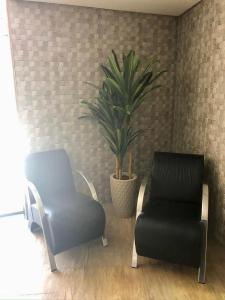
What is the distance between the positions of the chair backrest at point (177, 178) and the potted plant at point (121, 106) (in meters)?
0.44

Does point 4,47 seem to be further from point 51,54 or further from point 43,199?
point 43,199

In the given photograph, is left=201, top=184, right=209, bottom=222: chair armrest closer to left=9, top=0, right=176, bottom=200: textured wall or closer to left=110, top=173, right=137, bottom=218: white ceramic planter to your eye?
left=110, top=173, right=137, bottom=218: white ceramic planter

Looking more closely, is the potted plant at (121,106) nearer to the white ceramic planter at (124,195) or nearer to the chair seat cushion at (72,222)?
the white ceramic planter at (124,195)

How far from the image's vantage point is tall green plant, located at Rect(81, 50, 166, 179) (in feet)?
9.46

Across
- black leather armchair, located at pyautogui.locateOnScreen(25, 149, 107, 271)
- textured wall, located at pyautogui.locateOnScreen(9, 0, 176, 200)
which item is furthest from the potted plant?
black leather armchair, located at pyautogui.locateOnScreen(25, 149, 107, 271)

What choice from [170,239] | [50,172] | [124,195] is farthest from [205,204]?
[50,172]

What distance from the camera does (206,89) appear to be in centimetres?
287

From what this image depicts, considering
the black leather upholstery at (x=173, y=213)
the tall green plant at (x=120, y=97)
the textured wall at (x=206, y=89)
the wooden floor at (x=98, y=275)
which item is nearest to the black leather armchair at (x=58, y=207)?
the wooden floor at (x=98, y=275)

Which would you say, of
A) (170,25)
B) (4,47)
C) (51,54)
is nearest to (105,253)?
(51,54)

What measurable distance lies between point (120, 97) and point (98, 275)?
1786mm

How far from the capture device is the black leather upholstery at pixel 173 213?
7.16 feet

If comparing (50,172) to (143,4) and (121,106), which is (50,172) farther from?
(143,4)

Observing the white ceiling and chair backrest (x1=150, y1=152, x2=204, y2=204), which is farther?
the white ceiling

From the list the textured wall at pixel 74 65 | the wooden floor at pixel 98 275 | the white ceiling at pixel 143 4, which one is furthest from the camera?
the textured wall at pixel 74 65
